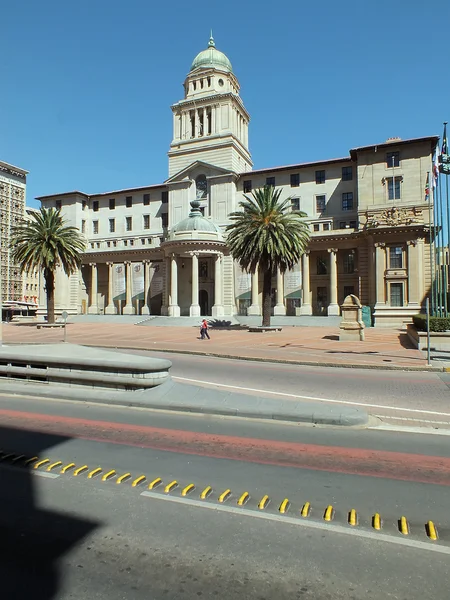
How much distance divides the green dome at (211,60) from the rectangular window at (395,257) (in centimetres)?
4314

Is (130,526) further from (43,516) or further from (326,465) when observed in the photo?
(326,465)

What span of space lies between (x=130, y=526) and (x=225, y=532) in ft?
3.19

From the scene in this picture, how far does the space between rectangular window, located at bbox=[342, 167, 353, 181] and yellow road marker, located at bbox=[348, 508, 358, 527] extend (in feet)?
183

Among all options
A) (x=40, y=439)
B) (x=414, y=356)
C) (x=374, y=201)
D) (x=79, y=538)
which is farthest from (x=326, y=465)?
(x=374, y=201)

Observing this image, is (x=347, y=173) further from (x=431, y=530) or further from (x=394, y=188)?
(x=431, y=530)

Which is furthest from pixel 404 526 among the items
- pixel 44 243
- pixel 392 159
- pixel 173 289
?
pixel 392 159

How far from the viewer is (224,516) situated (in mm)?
4523

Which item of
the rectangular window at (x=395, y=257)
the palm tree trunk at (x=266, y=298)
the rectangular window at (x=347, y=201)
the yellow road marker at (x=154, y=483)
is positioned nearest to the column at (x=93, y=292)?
the palm tree trunk at (x=266, y=298)

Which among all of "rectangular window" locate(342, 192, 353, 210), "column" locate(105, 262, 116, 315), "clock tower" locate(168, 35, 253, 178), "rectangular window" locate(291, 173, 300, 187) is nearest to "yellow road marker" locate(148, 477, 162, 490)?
"rectangular window" locate(342, 192, 353, 210)

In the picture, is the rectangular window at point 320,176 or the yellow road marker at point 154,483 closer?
the yellow road marker at point 154,483

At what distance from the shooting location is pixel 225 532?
4188 millimetres

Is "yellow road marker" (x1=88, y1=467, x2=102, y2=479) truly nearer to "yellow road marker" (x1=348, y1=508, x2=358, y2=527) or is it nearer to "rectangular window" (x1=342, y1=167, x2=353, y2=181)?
"yellow road marker" (x1=348, y1=508, x2=358, y2=527)

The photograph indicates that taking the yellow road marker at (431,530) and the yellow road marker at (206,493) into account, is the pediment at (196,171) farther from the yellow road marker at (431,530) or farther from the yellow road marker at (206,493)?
the yellow road marker at (431,530)

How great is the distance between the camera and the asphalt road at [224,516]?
11.2 ft
